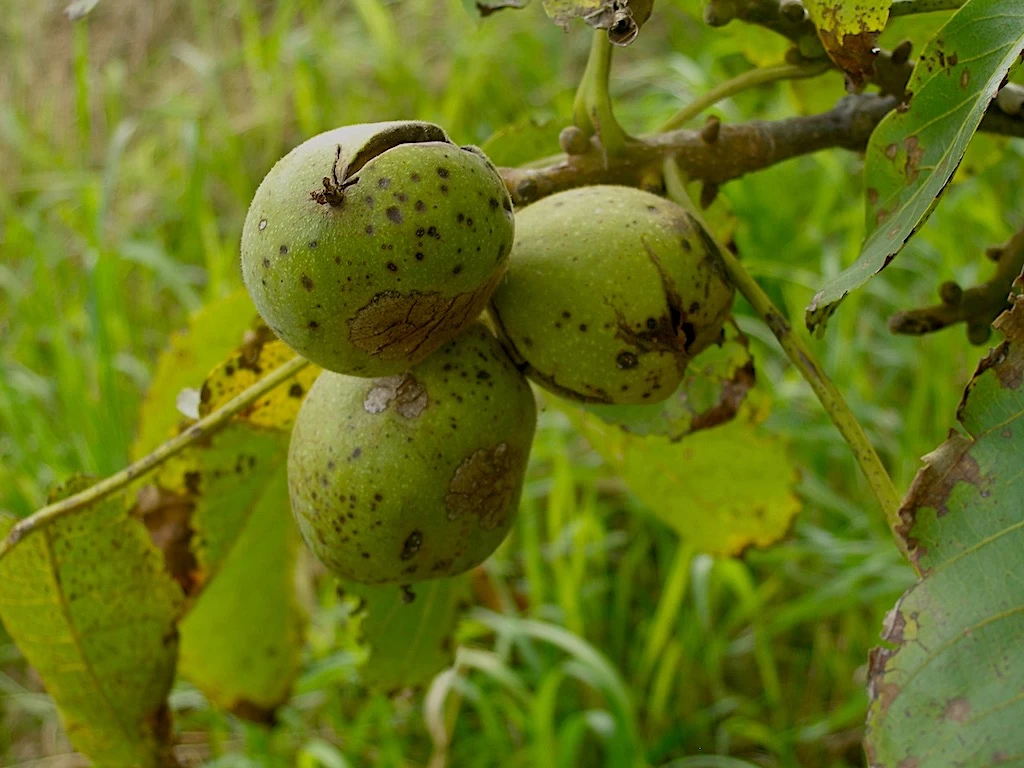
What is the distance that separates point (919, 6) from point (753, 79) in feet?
0.60

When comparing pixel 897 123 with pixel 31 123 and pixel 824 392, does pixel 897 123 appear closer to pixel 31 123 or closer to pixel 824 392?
pixel 824 392

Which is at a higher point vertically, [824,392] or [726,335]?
[726,335]

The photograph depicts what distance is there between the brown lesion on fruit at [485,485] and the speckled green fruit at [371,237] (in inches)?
5.2

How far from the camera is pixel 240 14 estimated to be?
501 cm

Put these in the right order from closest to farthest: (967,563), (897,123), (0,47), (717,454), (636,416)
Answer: (967,563), (897,123), (636,416), (717,454), (0,47)

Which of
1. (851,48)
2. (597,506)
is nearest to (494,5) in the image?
(851,48)

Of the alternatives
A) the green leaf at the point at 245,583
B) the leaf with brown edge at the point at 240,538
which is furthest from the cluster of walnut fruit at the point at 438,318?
the green leaf at the point at 245,583

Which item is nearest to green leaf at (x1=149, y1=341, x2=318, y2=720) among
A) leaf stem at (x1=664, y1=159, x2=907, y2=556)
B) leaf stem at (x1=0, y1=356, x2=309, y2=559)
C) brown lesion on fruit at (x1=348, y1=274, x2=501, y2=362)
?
leaf stem at (x1=0, y1=356, x2=309, y2=559)

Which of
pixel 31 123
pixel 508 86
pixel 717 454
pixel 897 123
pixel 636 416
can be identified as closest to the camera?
pixel 897 123

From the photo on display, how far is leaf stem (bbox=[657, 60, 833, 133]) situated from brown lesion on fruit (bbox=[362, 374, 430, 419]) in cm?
38

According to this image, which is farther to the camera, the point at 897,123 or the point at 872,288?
the point at 872,288

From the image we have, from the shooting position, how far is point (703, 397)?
3.75ft

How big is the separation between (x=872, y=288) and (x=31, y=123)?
12.9ft

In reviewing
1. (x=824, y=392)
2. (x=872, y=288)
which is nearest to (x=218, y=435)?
(x=824, y=392)
